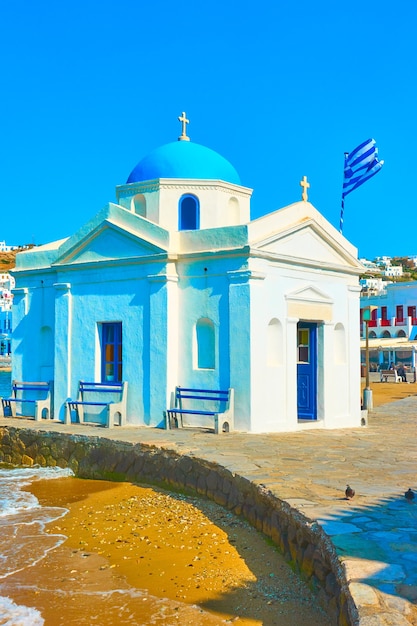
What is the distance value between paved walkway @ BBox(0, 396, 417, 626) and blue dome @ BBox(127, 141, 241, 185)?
588cm

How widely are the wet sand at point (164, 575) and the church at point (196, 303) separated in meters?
4.28

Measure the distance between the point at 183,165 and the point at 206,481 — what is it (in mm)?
8344

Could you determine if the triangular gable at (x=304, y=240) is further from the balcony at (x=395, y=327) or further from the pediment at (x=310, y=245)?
the balcony at (x=395, y=327)

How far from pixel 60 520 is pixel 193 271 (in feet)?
19.2

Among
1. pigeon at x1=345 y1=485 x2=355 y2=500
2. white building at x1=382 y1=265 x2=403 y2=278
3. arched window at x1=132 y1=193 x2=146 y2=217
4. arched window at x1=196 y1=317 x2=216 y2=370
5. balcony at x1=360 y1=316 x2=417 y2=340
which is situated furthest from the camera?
white building at x1=382 y1=265 x2=403 y2=278

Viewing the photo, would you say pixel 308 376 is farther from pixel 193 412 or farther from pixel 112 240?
pixel 112 240

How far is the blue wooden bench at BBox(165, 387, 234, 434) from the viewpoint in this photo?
1244 cm

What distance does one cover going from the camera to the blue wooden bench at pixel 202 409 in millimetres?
12438

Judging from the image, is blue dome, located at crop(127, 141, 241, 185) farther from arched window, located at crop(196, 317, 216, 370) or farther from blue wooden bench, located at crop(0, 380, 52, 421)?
blue wooden bench, located at crop(0, 380, 52, 421)

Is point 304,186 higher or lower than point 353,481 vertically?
higher

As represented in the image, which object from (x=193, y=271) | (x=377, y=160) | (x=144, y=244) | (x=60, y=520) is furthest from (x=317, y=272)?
(x=60, y=520)

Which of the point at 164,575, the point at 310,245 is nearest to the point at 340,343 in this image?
the point at 310,245

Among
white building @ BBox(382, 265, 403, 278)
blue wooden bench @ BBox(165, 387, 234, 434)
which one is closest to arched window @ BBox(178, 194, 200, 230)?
blue wooden bench @ BBox(165, 387, 234, 434)

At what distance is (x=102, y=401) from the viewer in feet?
46.8
